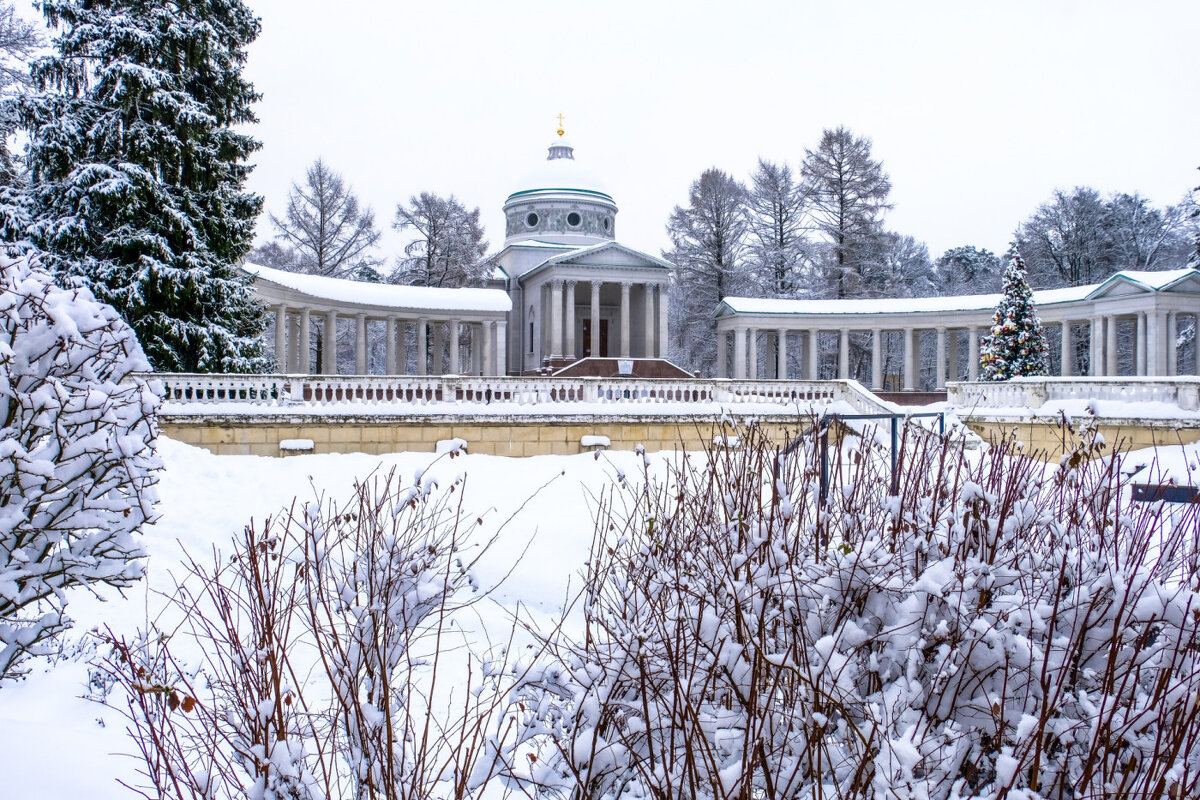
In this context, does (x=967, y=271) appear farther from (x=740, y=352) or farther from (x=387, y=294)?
(x=387, y=294)

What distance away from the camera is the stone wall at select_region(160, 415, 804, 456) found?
65.2 feet

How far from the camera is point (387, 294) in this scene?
4347 centimetres

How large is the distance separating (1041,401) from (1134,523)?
780 inches

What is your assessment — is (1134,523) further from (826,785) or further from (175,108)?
(175,108)

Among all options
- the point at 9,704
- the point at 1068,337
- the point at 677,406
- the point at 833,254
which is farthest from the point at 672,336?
the point at 9,704

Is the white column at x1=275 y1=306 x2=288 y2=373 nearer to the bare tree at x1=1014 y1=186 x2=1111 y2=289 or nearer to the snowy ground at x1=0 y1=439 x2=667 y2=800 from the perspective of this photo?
the snowy ground at x1=0 y1=439 x2=667 y2=800

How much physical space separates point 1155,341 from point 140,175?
139 feet

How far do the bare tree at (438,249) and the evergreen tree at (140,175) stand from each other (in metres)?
34.8

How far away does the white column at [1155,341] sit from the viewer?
37719mm

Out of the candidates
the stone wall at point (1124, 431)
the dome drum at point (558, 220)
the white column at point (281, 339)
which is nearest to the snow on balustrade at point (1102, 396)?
the stone wall at point (1124, 431)

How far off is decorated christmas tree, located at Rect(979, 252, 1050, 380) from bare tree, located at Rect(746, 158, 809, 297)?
2590 centimetres

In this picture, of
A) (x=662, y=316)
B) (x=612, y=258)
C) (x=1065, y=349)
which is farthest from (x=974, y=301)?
(x=612, y=258)

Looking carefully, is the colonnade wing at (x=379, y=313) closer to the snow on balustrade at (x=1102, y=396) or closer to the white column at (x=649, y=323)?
the white column at (x=649, y=323)

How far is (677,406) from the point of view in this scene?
2306 centimetres
